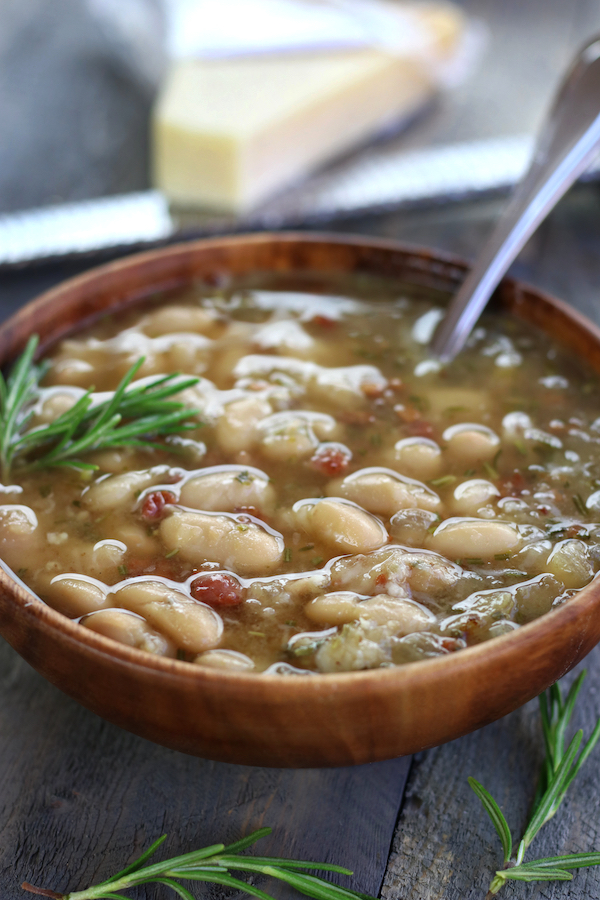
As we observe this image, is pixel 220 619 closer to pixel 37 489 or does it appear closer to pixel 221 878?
pixel 221 878

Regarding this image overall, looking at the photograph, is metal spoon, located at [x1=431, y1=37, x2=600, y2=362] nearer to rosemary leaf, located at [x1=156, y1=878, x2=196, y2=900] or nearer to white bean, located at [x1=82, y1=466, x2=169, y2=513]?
white bean, located at [x1=82, y1=466, x2=169, y2=513]

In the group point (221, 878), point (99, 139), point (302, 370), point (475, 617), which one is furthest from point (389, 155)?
point (221, 878)

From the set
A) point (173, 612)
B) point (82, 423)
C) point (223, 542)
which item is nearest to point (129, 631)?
point (173, 612)

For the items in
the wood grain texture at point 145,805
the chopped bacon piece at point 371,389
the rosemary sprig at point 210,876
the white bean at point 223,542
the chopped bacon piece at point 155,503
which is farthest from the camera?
the chopped bacon piece at point 371,389

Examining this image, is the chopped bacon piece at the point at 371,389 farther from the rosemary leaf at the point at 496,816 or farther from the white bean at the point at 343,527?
the rosemary leaf at the point at 496,816

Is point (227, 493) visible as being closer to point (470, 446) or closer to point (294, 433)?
point (294, 433)

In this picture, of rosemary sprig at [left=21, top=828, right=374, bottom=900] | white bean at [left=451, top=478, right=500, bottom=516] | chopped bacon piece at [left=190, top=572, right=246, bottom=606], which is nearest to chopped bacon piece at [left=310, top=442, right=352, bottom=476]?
white bean at [left=451, top=478, right=500, bottom=516]

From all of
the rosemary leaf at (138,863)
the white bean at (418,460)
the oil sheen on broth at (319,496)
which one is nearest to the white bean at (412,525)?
the oil sheen on broth at (319,496)

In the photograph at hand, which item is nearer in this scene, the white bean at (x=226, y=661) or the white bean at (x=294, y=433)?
the white bean at (x=226, y=661)
